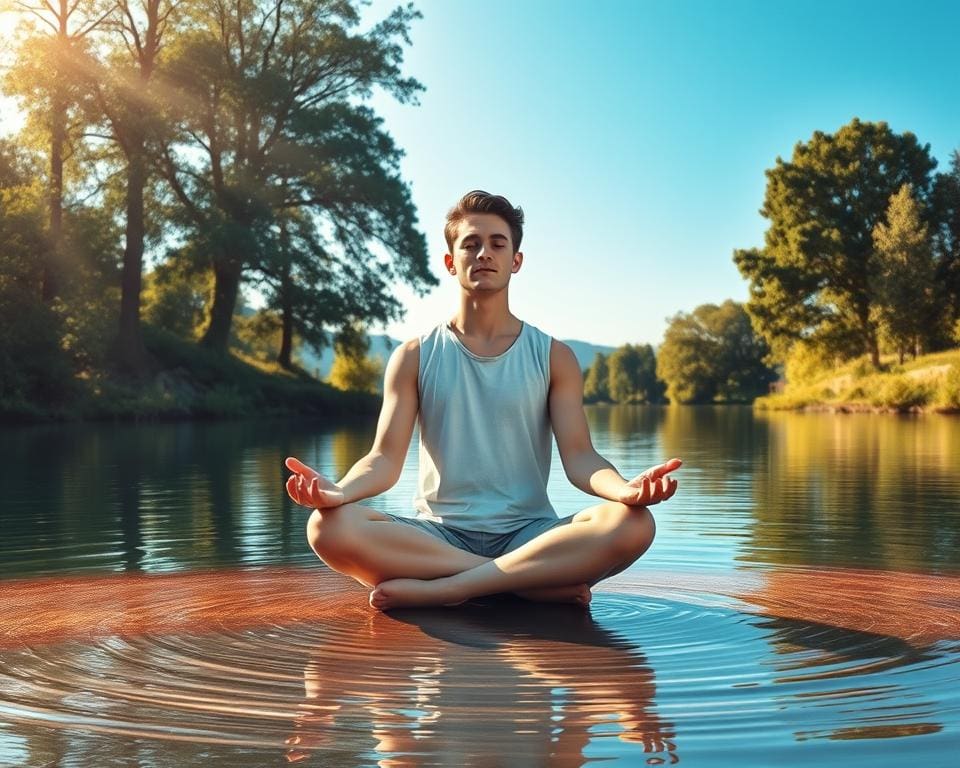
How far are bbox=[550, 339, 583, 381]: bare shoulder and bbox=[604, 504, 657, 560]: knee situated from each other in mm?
631

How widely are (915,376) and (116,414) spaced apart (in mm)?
23766

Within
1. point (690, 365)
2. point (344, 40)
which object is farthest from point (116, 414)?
point (690, 365)

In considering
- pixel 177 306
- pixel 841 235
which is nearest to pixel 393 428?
pixel 177 306

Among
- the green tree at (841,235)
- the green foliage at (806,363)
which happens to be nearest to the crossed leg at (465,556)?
the green tree at (841,235)

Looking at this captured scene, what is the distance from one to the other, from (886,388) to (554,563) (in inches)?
1324

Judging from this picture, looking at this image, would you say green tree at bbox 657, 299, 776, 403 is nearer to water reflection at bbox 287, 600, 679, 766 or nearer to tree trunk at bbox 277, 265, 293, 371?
tree trunk at bbox 277, 265, 293, 371

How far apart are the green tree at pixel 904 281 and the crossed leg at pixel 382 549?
1501 inches

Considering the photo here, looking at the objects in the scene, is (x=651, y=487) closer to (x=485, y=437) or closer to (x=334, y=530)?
(x=485, y=437)

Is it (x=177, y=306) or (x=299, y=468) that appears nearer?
(x=299, y=468)

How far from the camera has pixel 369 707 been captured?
2.52m

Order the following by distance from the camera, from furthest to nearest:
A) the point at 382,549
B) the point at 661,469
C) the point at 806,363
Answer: the point at 806,363 → the point at 382,549 → the point at 661,469

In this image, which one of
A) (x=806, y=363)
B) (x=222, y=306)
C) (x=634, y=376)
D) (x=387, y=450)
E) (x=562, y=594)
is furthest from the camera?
(x=634, y=376)

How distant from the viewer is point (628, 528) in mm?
3641

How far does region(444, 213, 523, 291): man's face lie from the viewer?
404 centimetres
